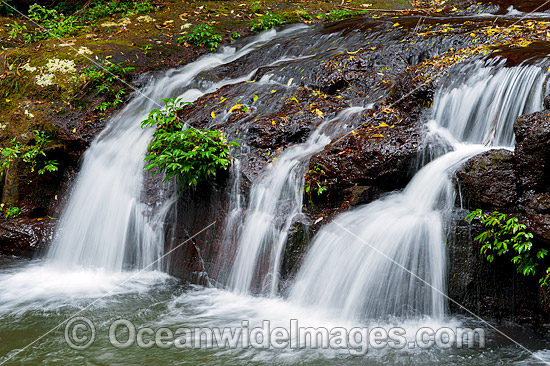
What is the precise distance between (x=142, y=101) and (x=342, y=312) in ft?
16.0

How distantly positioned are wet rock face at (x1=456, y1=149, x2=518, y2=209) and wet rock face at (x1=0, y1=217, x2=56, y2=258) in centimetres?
526

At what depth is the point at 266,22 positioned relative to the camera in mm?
9469

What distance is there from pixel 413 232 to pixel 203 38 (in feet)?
20.8

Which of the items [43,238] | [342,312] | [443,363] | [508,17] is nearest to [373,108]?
[342,312]

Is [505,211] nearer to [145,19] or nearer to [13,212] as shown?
[13,212]

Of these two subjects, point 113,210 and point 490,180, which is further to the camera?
point 113,210

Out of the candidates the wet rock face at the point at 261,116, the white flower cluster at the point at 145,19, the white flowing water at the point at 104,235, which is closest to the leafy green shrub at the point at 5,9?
the white flower cluster at the point at 145,19

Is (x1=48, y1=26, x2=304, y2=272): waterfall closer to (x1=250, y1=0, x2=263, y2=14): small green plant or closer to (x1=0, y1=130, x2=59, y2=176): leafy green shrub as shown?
(x1=0, y1=130, x2=59, y2=176): leafy green shrub

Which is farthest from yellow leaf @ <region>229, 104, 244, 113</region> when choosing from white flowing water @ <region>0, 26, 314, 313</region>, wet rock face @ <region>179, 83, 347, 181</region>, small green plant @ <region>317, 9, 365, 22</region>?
small green plant @ <region>317, 9, 365, 22</region>

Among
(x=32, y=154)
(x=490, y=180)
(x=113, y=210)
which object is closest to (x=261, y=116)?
(x=113, y=210)

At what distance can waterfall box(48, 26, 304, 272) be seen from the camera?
579 centimetres

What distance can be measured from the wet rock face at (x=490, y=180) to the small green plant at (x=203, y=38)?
6.01m

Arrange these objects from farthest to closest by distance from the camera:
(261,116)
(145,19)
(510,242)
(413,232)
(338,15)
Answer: (145,19)
(338,15)
(261,116)
(413,232)
(510,242)

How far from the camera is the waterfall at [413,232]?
409 centimetres
